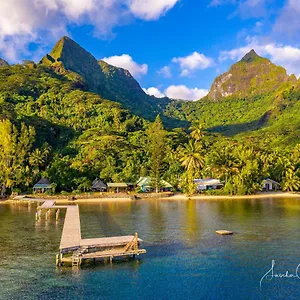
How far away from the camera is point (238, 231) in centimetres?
3688

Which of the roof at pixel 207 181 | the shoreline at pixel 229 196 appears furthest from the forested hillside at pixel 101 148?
the shoreline at pixel 229 196

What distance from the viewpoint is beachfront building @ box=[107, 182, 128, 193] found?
78188 millimetres

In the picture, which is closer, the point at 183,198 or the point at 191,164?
the point at 183,198

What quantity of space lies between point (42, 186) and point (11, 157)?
9.02m

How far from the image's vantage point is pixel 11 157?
7544 cm

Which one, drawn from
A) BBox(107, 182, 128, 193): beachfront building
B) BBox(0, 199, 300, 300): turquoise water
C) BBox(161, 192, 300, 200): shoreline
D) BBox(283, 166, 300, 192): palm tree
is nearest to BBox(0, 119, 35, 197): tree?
BBox(107, 182, 128, 193): beachfront building

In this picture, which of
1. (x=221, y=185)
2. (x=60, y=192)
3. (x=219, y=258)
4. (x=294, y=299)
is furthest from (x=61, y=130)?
(x=294, y=299)

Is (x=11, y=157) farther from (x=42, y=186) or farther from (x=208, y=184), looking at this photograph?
(x=208, y=184)

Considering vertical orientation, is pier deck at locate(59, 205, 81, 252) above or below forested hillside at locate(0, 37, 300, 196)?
below

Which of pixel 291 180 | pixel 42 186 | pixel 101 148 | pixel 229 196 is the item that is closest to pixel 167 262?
pixel 229 196

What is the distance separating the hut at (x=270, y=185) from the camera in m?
85.6

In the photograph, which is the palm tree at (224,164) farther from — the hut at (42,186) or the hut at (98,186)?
the hut at (42,186)

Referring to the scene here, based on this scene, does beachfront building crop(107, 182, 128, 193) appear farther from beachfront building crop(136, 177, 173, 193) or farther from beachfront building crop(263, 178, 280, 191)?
beachfront building crop(263, 178, 280, 191)

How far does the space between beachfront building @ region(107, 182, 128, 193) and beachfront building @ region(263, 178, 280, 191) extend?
110ft
